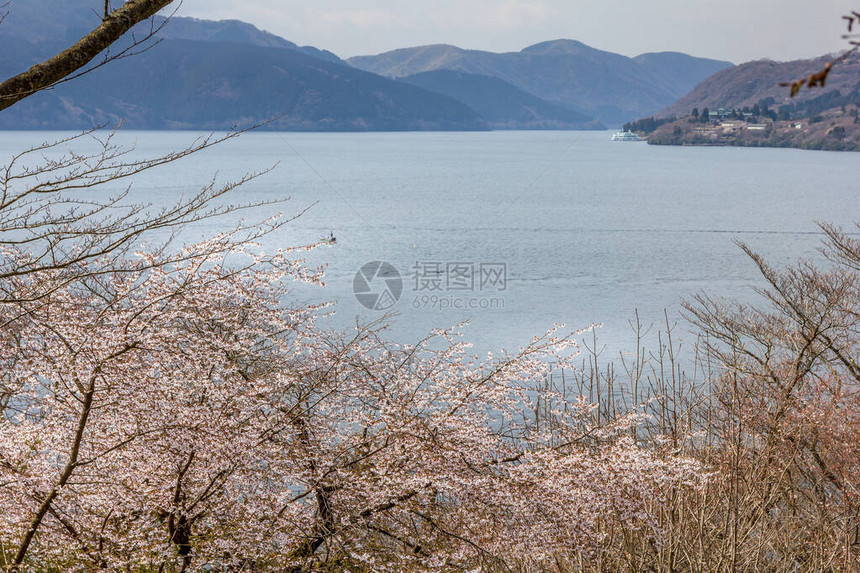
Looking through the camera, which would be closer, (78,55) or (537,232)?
(78,55)

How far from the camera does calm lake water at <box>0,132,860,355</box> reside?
2986 centimetres

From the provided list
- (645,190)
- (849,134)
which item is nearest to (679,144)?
(849,134)

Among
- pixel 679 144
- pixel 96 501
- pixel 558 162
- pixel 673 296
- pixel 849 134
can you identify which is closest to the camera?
pixel 96 501

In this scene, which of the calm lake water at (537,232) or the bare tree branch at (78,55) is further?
the calm lake water at (537,232)

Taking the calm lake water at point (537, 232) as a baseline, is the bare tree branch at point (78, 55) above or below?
above

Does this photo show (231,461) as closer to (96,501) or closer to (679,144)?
(96,501)

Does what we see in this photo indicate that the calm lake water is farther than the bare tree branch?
Yes

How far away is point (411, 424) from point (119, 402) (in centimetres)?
208

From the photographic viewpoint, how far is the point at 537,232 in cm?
4822

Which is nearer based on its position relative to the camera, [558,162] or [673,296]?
[673,296]

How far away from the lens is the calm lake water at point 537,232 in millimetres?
29859

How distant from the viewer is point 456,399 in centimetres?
625

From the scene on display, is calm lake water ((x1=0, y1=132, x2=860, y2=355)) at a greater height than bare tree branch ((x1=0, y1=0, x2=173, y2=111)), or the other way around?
bare tree branch ((x1=0, y1=0, x2=173, y2=111))

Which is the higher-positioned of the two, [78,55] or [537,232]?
[78,55]
